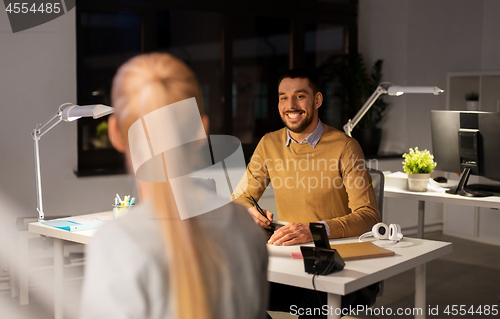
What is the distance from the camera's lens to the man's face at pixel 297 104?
2.57 meters

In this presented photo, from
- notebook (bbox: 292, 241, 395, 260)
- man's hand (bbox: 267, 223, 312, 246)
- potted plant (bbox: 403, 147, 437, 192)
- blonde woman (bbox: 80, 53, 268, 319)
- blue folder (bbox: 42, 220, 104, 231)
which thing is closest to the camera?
blonde woman (bbox: 80, 53, 268, 319)

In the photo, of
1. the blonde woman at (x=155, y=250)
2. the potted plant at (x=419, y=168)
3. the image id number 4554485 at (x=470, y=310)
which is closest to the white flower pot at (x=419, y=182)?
the potted plant at (x=419, y=168)

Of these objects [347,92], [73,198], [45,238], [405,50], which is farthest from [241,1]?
[45,238]

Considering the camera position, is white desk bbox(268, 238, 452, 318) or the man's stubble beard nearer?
white desk bbox(268, 238, 452, 318)

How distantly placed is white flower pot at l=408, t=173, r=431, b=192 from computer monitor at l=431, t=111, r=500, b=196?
16 centimetres

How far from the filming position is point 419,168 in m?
3.49

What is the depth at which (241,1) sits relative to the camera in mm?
4824

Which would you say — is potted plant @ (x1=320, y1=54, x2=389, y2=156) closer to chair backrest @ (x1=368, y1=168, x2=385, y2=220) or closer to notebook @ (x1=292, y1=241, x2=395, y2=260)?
chair backrest @ (x1=368, y1=168, x2=385, y2=220)

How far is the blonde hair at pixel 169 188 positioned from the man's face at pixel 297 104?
1.88 metres

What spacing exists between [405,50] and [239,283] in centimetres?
507

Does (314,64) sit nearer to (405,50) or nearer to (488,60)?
(405,50)

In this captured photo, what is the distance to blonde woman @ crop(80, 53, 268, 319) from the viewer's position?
646 millimetres
